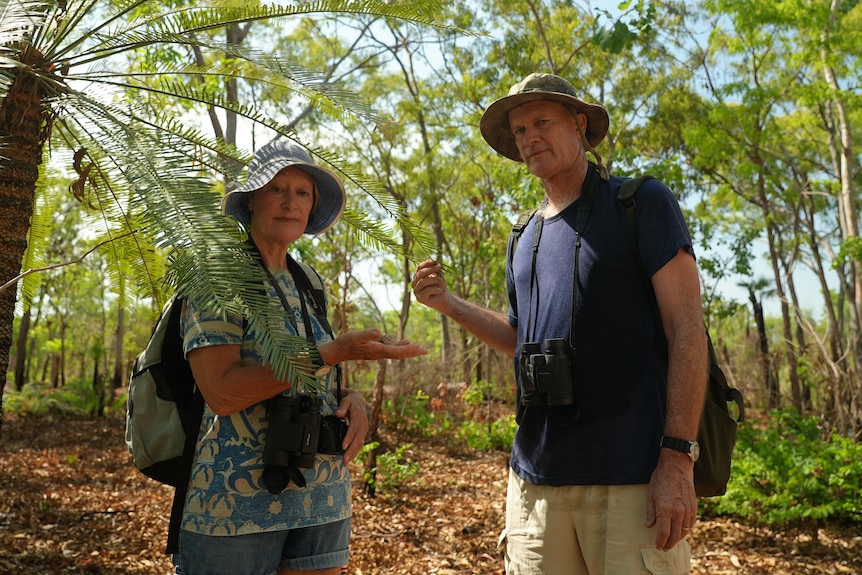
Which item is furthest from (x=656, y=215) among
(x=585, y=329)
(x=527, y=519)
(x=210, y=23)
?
(x=210, y=23)

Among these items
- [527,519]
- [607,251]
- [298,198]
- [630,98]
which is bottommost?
[527,519]

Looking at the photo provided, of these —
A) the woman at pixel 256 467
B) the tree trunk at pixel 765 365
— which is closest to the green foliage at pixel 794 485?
the woman at pixel 256 467

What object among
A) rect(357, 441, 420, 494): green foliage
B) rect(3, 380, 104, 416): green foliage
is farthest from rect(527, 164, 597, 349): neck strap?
rect(3, 380, 104, 416): green foliage

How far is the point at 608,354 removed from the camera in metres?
1.95

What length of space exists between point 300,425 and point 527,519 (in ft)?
2.51

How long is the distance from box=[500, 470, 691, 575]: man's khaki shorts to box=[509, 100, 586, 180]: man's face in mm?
1006

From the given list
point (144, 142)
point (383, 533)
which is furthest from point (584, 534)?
point (383, 533)

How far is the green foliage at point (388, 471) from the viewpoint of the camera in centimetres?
582

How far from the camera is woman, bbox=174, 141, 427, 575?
5.85 ft

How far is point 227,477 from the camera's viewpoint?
1.81 m

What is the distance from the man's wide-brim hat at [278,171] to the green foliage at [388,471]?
3.78m

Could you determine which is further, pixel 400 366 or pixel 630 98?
pixel 630 98

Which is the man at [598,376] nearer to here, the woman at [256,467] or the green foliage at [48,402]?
the woman at [256,467]

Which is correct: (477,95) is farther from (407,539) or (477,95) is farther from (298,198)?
(298,198)
